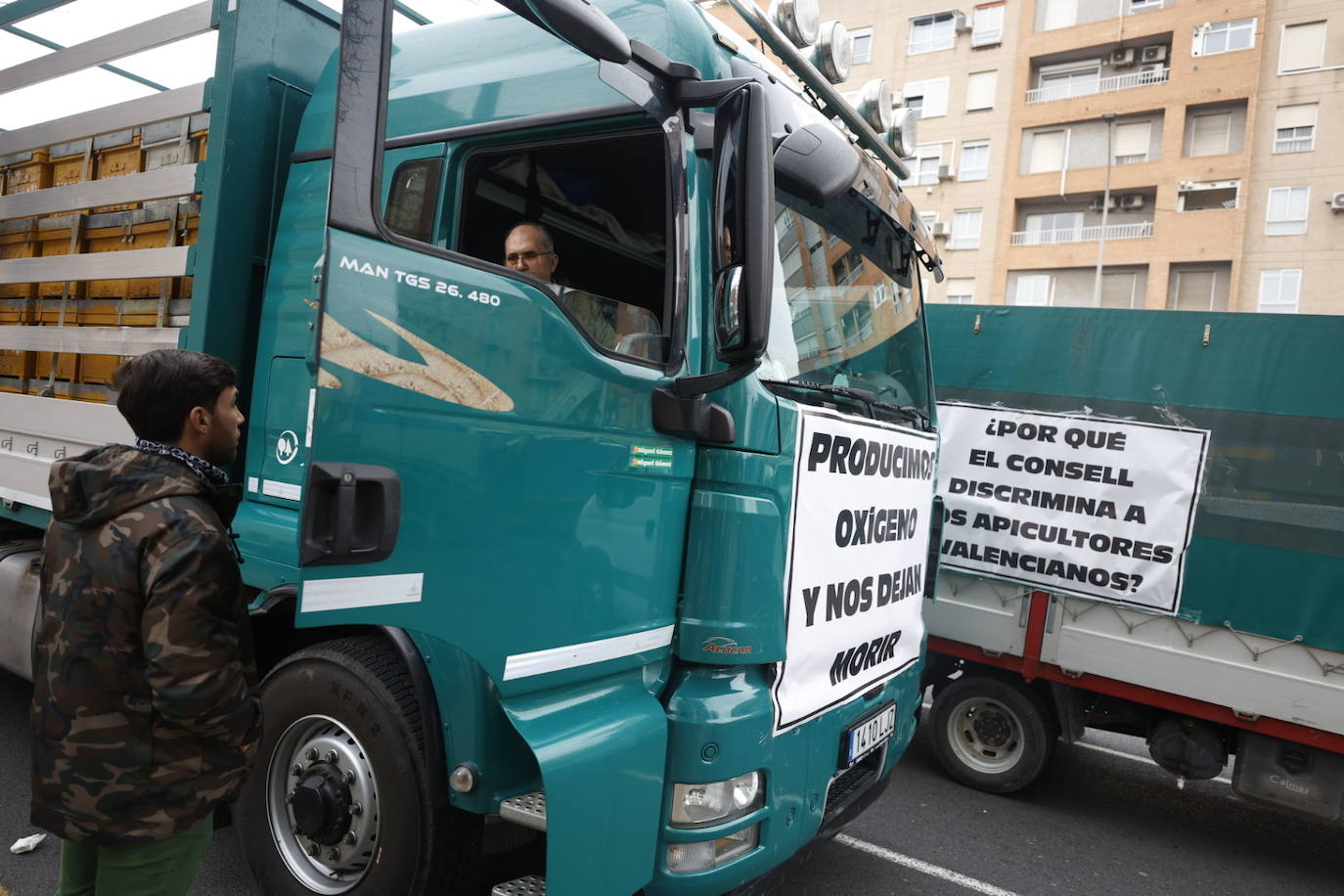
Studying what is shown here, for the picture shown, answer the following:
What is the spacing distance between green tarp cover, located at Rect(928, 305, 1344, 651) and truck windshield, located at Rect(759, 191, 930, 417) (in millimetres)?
1500

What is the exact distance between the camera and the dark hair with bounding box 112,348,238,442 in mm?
1950

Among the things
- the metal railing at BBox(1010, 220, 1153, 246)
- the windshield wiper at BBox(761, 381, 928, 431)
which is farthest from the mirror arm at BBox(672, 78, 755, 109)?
the metal railing at BBox(1010, 220, 1153, 246)

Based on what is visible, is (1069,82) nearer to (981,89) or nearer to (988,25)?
(981,89)

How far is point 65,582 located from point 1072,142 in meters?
29.4

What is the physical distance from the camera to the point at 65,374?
3426mm

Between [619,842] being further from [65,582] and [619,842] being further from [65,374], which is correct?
[65,374]

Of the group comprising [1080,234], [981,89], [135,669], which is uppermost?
[981,89]

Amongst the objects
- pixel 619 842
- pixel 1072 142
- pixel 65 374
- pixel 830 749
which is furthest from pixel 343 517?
pixel 1072 142

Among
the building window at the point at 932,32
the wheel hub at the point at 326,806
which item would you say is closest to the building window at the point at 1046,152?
the building window at the point at 932,32

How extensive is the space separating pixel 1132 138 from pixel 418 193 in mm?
28049

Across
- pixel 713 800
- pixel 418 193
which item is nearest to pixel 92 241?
pixel 418 193

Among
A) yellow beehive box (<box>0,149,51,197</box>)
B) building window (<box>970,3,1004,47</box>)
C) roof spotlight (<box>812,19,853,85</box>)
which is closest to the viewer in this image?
roof spotlight (<box>812,19,853,85</box>)

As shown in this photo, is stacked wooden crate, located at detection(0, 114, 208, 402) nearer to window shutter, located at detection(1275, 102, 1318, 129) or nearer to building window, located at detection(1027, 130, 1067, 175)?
building window, located at detection(1027, 130, 1067, 175)

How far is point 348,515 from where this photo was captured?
5.99 ft
